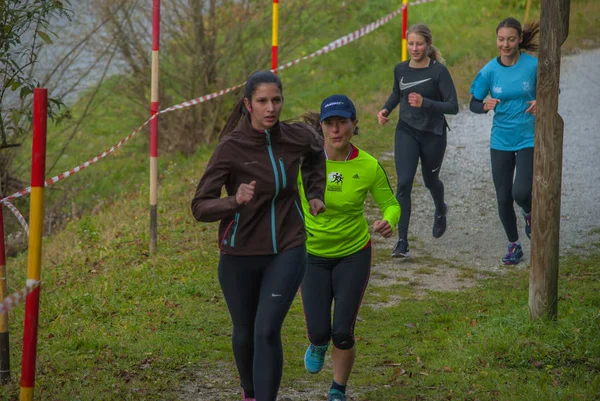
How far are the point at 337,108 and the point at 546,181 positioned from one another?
175cm

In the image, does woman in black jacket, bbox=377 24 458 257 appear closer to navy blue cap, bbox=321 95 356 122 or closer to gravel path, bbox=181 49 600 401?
gravel path, bbox=181 49 600 401

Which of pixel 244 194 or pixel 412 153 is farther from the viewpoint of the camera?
pixel 412 153

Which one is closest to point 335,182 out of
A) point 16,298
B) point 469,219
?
point 16,298

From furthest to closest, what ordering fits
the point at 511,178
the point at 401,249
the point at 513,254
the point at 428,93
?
the point at 401,249 → the point at 513,254 → the point at 428,93 → the point at 511,178

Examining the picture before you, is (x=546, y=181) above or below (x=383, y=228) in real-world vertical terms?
above

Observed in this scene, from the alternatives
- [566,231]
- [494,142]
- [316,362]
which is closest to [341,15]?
[566,231]

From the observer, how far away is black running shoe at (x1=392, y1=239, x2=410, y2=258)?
30.9 feet

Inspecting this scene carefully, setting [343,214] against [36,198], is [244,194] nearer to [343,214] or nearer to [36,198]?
[36,198]

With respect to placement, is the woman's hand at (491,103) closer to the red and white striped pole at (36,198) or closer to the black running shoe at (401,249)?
the black running shoe at (401,249)

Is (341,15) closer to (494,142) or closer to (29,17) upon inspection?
(494,142)

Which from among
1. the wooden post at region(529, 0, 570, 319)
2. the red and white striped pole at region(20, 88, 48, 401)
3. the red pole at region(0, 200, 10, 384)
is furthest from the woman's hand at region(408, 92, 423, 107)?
the red and white striped pole at region(20, 88, 48, 401)

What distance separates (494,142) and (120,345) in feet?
12.5

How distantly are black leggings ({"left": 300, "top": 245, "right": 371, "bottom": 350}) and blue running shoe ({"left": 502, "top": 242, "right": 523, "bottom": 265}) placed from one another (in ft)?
12.7

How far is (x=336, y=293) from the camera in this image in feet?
17.9
